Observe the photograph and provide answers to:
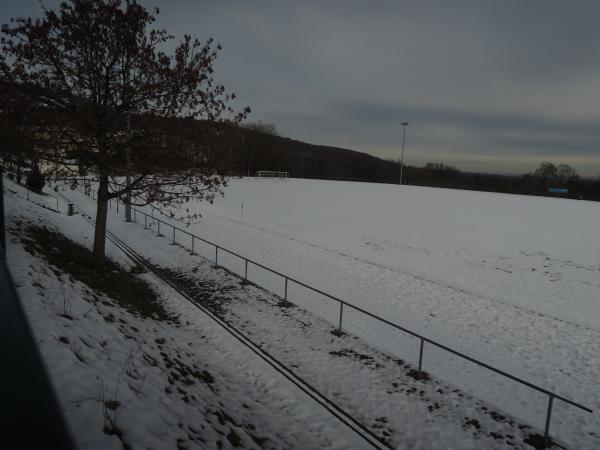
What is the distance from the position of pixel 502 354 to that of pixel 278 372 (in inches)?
251

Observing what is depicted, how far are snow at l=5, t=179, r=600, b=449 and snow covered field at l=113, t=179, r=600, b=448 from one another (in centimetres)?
6

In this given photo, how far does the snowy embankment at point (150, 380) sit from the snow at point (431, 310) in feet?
3.76

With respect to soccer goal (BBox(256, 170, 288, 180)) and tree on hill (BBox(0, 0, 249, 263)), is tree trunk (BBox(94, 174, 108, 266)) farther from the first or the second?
soccer goal (BBox(256, 170, 288, 180))

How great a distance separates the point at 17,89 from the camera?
928cm

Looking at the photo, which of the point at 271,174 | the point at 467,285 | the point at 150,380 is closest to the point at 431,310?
the point at 467,285

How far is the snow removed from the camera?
24.1 feet

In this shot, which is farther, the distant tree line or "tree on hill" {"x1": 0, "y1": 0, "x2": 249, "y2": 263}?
the distant tree line

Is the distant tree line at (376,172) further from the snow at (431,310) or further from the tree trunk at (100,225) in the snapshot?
the tree trunk at (100,225)

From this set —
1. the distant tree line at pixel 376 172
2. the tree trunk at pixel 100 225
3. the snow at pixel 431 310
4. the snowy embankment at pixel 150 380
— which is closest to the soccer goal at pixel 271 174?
the distant tree line at pixel 376 172

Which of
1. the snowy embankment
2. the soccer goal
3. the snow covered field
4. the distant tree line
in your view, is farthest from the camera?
the distant tree line

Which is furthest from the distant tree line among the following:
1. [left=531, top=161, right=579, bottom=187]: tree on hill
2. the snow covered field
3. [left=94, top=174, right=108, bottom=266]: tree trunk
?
[left=94, top=174, right=108, bottom=266]: tree trunk

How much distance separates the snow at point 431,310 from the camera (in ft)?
24.1

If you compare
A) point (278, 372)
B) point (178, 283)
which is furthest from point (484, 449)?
point (178, 283)

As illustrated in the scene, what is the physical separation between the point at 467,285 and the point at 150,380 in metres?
14.1
